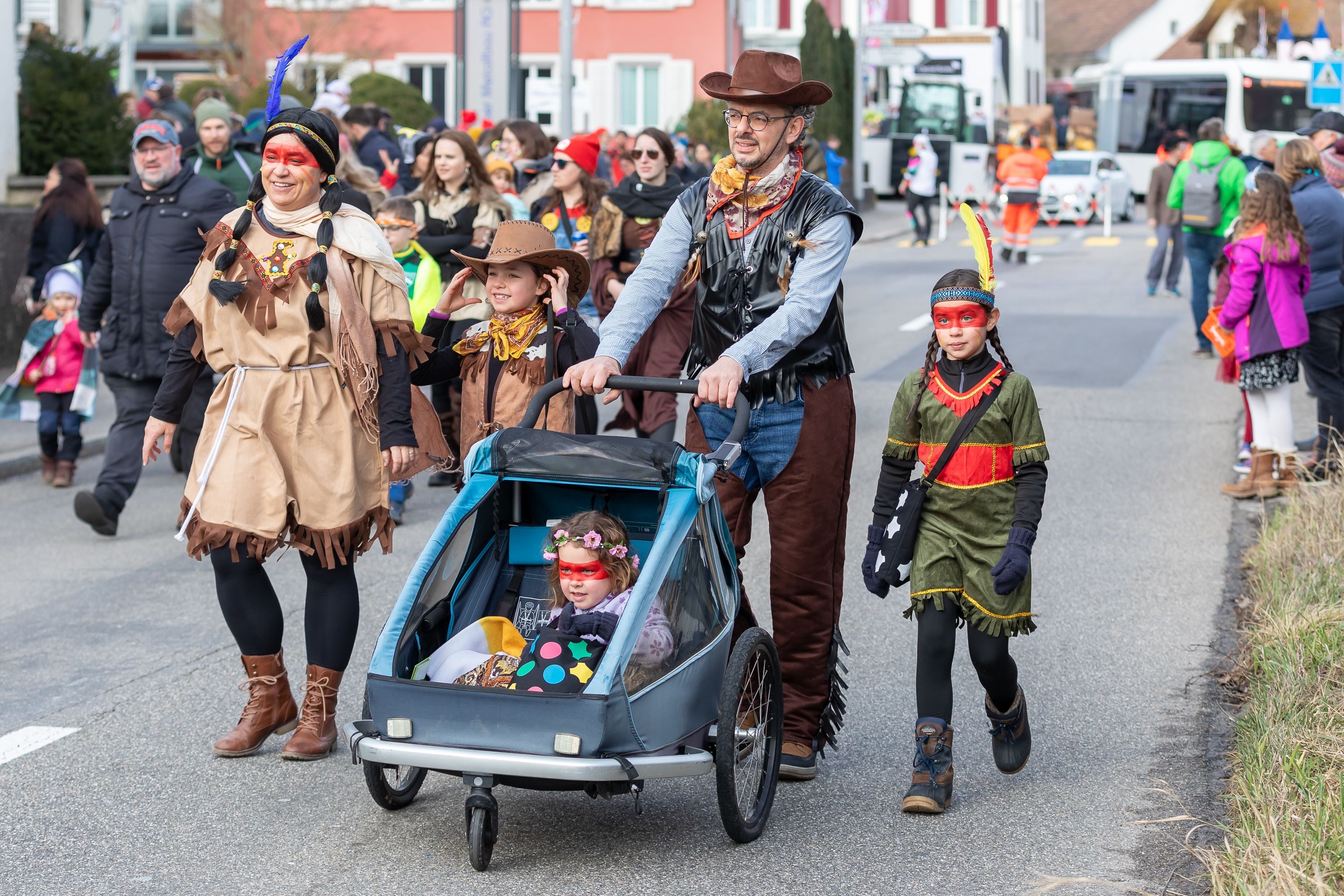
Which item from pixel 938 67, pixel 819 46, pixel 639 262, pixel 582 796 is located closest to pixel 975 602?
pixel 582 796

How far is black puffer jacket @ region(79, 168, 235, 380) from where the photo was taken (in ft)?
28.2

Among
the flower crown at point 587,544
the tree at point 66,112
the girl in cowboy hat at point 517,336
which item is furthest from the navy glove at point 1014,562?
the tree at point 66,112

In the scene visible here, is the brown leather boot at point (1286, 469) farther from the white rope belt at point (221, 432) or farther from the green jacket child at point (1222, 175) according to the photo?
the white rope belt at point (221, 432)

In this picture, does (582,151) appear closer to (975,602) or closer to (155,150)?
(155,150)

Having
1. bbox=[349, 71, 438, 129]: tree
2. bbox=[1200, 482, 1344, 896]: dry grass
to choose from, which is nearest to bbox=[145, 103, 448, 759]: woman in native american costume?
bbox=[1200, 482, 1344, 896]: dry grass

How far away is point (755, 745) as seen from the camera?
4.64 m

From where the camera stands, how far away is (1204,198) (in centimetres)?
1438

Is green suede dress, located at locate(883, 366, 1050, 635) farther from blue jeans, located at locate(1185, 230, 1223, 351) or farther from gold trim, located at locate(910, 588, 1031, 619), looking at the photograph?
blue jeans, located at locate(1185, 230, 1223, 351)

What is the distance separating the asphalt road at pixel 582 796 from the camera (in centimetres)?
440

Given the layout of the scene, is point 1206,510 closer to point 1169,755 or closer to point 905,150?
point 1169,755

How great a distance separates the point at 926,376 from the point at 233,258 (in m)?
2.05

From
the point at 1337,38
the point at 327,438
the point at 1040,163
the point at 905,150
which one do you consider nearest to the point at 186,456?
the point at 327,438

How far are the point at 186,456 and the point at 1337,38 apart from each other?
267 feet

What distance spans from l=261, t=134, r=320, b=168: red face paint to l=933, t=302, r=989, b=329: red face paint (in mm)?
1905
